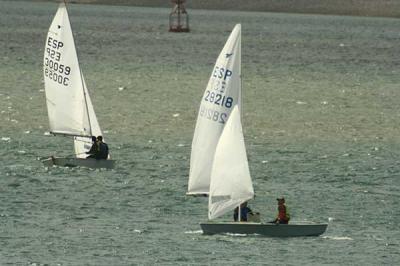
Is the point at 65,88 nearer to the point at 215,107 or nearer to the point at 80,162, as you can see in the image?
the point at 80,162

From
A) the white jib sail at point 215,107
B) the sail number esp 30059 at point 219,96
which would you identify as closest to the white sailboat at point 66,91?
the white jib sail at point 215,107

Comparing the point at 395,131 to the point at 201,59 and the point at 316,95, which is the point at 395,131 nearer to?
the point at 316,95

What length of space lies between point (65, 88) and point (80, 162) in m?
5.46

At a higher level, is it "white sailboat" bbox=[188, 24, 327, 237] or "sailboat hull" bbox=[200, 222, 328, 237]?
"white sailboat" bbox=[188, 24, 327, 237]

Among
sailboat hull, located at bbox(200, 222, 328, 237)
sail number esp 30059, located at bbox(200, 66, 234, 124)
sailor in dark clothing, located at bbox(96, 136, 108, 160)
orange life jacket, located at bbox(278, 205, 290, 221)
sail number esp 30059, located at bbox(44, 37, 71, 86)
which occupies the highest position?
sail number esp 30059, located at bbox(44, 37, 71, 86)

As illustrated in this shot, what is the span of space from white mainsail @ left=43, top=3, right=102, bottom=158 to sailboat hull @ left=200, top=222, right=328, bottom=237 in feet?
71.1

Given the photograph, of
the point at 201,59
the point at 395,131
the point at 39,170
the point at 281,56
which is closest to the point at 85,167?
the point at 39,170

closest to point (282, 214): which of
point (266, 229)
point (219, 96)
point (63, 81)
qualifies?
point (266, 229)

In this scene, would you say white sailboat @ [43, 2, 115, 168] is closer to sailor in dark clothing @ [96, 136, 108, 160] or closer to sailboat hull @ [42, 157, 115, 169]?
sailboat hull @ [42, 157, 115, 169]

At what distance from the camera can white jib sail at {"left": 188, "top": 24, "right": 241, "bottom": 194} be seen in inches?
2477

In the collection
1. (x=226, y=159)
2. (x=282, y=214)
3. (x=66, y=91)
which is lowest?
(x=282, y=214)

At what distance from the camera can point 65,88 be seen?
83.1 m

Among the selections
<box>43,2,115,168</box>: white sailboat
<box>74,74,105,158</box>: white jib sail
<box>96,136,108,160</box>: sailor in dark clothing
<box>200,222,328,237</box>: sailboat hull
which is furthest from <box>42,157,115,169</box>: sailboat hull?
<box>200,222,328,237</box>: sailboat hull

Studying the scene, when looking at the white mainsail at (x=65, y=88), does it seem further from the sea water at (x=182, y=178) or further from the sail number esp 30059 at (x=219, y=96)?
the sail number esp 30059 at (x=219, y=96)
